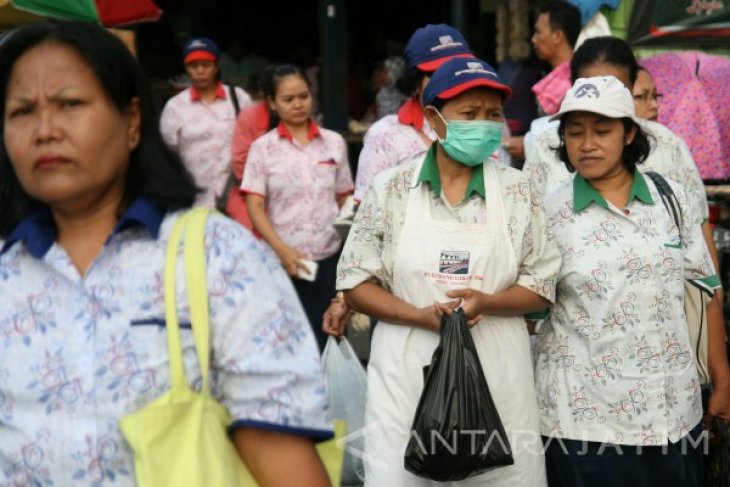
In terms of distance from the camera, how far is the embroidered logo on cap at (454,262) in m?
3.74

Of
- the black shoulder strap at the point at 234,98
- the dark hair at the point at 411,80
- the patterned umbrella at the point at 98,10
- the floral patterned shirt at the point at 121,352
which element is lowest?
the floral patterned shirt at the point at 121,352

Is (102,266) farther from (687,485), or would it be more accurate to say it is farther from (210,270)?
(687,485)

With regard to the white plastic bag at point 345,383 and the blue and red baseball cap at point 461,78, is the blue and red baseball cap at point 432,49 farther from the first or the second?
the white plastic bag at point 345,383

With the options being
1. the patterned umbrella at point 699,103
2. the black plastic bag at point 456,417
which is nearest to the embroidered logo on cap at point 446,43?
the black plastic bag at point 456,417

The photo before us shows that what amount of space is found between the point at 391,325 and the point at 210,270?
1.82m

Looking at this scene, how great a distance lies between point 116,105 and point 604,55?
3058 millimetres

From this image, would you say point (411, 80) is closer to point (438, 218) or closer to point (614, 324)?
point (438, 218)

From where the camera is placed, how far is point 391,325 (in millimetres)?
3887

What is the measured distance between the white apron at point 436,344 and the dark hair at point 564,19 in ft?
9.51

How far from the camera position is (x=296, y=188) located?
254 inches

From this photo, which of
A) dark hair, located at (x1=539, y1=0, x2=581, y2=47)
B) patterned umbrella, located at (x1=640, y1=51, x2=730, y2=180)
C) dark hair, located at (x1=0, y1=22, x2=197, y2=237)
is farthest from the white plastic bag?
patterned umbrella, located at (x1=640, y1=51, x2=730, y2=180)

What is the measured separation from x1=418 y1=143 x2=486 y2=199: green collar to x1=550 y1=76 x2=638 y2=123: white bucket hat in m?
0.42

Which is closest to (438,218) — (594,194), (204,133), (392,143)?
(594,194)

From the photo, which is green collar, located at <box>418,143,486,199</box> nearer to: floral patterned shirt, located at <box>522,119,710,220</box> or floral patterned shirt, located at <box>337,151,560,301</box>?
floral patterned shirt, located at <box>337,151,560,301</box>
